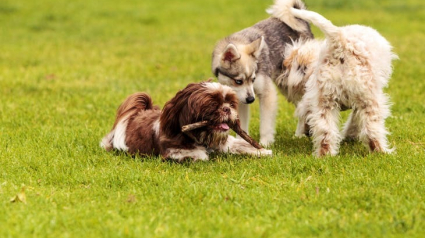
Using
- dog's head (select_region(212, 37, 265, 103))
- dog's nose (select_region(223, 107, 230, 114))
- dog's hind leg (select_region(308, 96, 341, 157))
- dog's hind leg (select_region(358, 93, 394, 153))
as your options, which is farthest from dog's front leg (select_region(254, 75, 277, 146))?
dog's nose (select_region(223, 107, 230, 114))

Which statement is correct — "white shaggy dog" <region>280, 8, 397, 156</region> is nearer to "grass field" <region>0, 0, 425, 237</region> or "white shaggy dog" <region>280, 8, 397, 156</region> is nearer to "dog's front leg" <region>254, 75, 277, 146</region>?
"grass field" <region>0, 0, 425, 237</region>

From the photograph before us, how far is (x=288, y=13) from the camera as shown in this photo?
8742mm

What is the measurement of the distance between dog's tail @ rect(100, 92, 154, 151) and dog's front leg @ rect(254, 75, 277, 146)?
1455 mm

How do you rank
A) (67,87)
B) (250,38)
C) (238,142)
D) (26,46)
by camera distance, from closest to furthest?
(238,142), (250,38), (67,87), (26,46)

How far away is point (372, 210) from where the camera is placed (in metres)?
5.14

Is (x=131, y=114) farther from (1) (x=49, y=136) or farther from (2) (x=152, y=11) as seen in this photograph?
(2) (x=152, y=11)

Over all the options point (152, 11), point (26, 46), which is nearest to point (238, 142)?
point (26, 46)

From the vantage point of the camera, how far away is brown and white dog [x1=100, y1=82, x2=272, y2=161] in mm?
6410

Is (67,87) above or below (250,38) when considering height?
below

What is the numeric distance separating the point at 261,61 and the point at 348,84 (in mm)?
1893

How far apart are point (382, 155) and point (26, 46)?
12.0 m

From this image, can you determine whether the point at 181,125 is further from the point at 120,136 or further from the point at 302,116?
the point at 302,116

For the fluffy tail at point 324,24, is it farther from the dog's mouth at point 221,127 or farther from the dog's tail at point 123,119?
the dog's tail at point 123,119

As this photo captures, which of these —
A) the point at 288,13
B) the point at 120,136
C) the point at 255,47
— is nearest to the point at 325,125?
the point at 255,47
